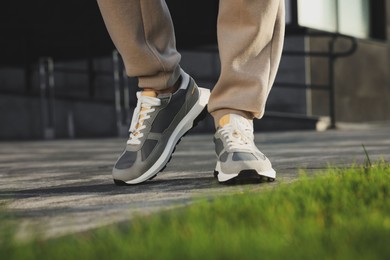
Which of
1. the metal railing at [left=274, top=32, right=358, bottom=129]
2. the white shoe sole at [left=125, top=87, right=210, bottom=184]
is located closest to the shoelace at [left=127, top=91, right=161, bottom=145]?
the white shoe sole at [left=125, top=87, right=210, bottom=184]

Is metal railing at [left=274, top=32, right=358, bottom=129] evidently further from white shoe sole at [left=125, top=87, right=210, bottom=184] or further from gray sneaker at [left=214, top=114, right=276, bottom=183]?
gray sneaker at [left=214, top=114, right=276, bottom=183]

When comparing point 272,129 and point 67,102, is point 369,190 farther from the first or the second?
point 67,102

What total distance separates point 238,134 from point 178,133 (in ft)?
0.99

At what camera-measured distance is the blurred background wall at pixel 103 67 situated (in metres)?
10.5

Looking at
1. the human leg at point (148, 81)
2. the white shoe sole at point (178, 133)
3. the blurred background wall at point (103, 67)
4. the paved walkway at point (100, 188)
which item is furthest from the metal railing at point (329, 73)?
the human leg at point (148, 81)

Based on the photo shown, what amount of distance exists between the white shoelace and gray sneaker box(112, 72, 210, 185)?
23 cm

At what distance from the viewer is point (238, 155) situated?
309 centimetres

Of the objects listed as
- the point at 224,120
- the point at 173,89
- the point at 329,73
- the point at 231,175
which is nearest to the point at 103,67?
the point at 329,73

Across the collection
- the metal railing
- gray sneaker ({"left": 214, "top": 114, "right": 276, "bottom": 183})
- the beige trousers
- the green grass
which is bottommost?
the metal railing

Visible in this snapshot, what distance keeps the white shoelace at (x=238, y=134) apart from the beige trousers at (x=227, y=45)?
5 centimetres

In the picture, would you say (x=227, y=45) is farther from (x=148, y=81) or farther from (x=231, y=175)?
(x=231, y=175)

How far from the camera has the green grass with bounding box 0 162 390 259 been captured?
1577 millimetres

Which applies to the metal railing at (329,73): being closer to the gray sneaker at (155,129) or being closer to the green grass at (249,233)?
the gray sneaker at (155,129)

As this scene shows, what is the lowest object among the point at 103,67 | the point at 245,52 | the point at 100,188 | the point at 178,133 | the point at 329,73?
the point at 329,73
